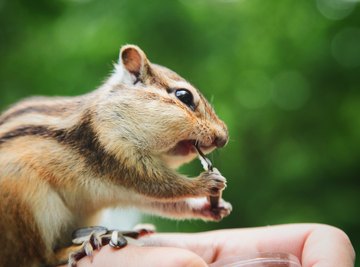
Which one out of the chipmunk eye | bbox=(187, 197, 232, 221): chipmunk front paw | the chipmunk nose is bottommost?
bbox=(187, 197, 232, 221): chipmunk front paw

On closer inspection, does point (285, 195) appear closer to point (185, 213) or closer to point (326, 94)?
point (326, 94)

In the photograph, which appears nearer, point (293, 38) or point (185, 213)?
point (185, 213)

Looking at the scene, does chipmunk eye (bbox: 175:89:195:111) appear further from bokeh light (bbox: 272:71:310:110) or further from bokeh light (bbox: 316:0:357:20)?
bokeh light (bbox: 316:0:357:20)

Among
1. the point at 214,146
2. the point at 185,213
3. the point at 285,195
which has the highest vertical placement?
the point at 214,146

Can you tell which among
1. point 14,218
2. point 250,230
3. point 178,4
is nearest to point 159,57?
point 178,4

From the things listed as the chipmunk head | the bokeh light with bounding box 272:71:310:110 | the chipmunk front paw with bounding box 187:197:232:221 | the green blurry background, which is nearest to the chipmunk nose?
the chipmunk head

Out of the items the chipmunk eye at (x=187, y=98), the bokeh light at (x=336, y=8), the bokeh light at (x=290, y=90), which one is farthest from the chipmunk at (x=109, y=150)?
the bokeh light at (x=336, y=8)
